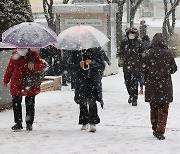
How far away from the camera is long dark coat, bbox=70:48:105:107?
758 centimetres

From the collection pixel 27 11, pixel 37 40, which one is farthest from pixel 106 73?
pixel 37 40

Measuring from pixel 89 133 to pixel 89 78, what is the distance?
822mm

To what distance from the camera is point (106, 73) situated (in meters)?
19.0

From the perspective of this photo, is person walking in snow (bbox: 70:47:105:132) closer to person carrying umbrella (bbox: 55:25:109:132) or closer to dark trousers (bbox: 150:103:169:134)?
person carrying umbrella (bbox: 55:25:109:132)

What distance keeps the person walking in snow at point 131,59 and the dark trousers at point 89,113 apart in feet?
10.0

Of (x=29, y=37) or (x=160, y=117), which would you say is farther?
(x=29, y=37)

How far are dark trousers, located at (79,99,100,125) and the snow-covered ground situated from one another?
0.58 feet

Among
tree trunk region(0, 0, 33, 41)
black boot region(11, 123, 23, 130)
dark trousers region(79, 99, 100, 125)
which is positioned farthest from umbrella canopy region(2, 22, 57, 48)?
tree trunk region(0, 0, 33, 41)

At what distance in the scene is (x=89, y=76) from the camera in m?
7.59

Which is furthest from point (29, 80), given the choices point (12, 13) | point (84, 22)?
point (84, 22)

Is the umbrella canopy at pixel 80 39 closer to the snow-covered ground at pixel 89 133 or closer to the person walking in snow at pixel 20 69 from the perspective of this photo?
the person walking in snow at pixel 20 69

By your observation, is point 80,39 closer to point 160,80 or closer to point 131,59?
point 160,80

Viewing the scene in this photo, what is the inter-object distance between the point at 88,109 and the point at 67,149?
4.73ft

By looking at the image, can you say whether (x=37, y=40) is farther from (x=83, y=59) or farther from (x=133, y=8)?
(x=133, y=8)
